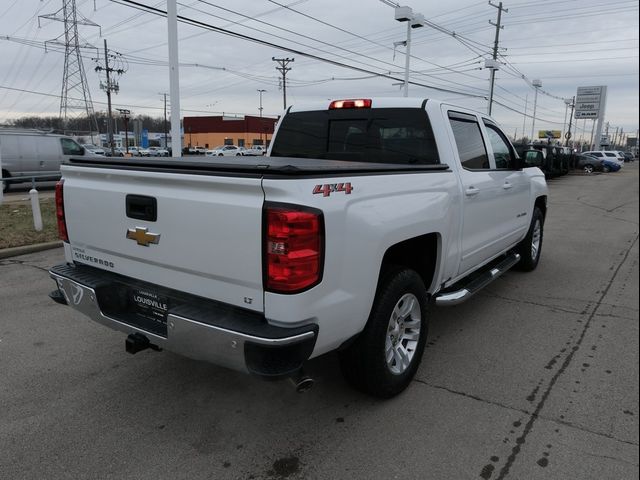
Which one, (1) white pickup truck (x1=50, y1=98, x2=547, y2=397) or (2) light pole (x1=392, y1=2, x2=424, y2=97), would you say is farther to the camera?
(2) light pole (x1=392, y1=2, x2=424, y2=97)

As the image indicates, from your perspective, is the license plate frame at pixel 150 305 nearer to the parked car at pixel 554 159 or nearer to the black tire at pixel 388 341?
the black tire at pixel 388 341

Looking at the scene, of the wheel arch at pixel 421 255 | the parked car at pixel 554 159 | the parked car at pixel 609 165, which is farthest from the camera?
the parked car at pixel 609 165

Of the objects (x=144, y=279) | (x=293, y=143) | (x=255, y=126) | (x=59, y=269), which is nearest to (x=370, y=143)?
(x=293, y=143)

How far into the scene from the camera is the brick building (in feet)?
279

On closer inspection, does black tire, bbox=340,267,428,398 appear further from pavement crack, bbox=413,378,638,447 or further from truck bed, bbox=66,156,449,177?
truck bed, bbox=66,156,449,177

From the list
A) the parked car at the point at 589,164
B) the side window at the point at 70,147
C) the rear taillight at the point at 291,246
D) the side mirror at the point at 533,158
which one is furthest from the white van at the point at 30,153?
the parked car at the point at 589,164

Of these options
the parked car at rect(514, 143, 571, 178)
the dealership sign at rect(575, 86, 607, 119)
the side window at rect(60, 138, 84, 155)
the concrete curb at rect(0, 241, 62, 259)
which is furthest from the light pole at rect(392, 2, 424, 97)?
the dealership sign at rect(575, 86, 607, 119)

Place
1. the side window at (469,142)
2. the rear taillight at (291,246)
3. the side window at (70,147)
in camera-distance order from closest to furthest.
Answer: the rear taillight at (291,246)
the side window at (469,142)
the side window at (70,147)

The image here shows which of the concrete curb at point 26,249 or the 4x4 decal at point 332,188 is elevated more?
the 4x4 decal at point 332,188

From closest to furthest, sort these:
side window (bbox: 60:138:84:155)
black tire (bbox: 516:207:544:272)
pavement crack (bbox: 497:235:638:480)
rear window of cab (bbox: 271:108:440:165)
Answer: pavement crack (bbox: 497:235:638:480), rear window of cab (bbox: 271:108:440:165), black tire (bbox: 516:207:544:272), side window (bbox: 60:138:84:155)

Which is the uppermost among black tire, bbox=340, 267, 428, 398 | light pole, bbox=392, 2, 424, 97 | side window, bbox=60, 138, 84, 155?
light pole, bbox=392, 2, 424, 97

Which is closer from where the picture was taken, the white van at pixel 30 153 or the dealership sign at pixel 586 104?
the white van at pixel 30 153

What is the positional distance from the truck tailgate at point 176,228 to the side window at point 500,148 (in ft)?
11.2

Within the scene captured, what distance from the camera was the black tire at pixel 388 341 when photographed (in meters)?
3.04
